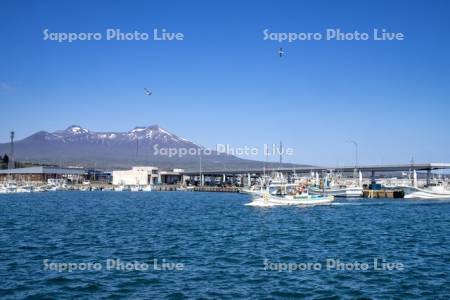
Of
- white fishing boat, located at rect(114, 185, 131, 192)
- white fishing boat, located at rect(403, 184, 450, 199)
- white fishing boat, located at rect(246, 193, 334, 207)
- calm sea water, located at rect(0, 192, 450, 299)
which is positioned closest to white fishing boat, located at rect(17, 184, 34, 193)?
white fishing boat, located at rect(114, 185, 131, 192)

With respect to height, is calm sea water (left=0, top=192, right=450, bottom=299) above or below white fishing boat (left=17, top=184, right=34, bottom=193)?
below

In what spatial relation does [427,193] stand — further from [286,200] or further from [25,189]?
[25,189]

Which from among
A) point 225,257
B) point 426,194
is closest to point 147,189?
point 426,194

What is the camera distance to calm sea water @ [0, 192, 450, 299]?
19.7m

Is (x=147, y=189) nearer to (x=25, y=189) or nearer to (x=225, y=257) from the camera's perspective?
(x=25, y=189)

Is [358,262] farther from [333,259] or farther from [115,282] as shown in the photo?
[115,282]

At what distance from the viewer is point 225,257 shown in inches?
1034

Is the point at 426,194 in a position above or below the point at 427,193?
below

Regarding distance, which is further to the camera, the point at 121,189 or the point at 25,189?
the point at 121,189

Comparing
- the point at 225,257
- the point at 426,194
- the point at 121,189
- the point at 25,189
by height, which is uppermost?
the point at 25,189

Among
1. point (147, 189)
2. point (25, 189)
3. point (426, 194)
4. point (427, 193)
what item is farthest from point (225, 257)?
point (147, 189)

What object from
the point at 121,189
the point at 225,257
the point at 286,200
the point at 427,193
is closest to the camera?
the point at 225,257

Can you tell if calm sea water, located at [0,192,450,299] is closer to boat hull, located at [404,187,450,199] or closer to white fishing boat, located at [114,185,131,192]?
boat hull, located at [404,187,450,199]

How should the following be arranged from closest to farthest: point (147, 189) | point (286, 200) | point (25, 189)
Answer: point (286, 200), point (25, 189), point (147, 189)
